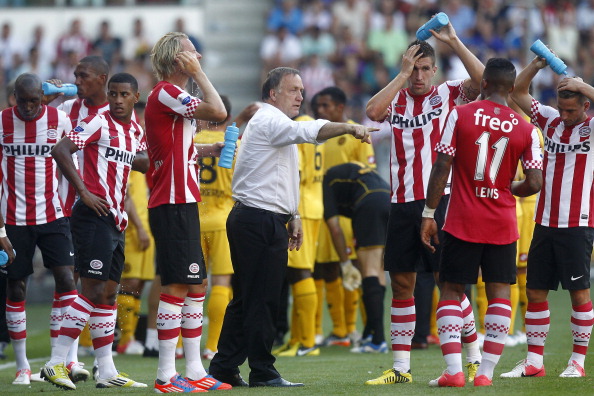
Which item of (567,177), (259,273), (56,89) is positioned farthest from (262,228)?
(56,89)

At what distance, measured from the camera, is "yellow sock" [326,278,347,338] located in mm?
13031

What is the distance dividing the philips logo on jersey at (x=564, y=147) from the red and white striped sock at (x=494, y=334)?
160 centimetres

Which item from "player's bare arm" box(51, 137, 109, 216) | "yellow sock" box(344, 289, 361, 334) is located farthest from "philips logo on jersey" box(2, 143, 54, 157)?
"yellow sock" box(344, 289, 361, 334)

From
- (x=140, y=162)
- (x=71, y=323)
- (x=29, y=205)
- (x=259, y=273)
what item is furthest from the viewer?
(x=29, y=205)

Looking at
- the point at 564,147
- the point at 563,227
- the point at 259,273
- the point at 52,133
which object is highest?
the point at 52,133

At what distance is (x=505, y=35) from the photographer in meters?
24.2

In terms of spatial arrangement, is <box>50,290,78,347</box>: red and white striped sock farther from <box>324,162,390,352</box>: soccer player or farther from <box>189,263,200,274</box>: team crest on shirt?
<box>324,162,390,352</box>: soccer player

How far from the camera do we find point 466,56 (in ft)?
27.2

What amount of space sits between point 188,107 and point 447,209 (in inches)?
82.2

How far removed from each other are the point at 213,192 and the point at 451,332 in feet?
13.6

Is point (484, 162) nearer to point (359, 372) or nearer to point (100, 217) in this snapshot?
point (359, 372)

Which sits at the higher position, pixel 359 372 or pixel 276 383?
pixel 276 383

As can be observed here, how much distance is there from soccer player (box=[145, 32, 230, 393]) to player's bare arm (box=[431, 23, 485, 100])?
1894 mm

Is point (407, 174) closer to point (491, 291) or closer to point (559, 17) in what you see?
point (491, 291)
